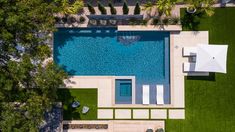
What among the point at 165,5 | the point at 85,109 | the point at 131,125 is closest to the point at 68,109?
the point at 85,109

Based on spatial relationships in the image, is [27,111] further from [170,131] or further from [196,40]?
[196,40]

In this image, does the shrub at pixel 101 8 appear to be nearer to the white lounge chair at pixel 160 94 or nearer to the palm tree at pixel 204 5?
the palm tree at pixel 204 5

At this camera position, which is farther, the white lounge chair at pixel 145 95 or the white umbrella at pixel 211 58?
the white lounge chair at pixel 145 95

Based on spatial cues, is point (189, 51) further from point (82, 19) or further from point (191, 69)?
point (82, 19)

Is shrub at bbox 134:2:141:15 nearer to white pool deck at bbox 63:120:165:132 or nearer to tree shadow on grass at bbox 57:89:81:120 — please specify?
tree shadow on grass at bbox 57:89:81:120

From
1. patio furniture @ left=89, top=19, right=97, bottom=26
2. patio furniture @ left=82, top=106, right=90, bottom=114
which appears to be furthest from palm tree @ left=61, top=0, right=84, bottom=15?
patio furniture @ left=82, top=106, right=90, bottom=114

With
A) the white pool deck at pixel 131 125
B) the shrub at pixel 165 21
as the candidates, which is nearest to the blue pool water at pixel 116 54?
the shrub at pixel 165 21
